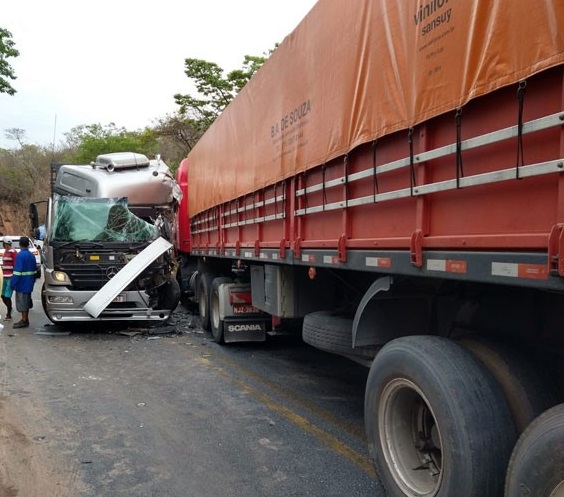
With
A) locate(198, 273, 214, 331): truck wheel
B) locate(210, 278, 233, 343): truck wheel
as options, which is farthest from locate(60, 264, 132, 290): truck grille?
locate(210, 278, 233, 343): truck wheel

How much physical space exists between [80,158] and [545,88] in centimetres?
3969

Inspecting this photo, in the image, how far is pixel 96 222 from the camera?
31.8 feet

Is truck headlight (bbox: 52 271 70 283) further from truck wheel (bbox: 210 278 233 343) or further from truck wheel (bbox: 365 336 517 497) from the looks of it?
truck wheel (bbox: 365 336 517 497)

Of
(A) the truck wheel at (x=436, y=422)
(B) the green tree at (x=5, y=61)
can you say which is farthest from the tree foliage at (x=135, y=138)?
(A) the truck wheel at (x=436, y=422)

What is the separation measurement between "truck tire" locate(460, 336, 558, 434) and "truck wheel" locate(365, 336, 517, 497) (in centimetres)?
5

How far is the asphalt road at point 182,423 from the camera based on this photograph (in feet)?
12.1

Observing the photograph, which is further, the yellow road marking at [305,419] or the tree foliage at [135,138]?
the tree foliage at [135,138]

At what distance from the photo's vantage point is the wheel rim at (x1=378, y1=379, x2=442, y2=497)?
301cm

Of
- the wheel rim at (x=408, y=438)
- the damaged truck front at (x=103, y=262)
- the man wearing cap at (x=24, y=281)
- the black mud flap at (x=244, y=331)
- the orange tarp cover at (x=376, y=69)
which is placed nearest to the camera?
the orange tarp cover at (x=376, y=69)

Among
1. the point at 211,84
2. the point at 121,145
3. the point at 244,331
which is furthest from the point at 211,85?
the point at 244,331

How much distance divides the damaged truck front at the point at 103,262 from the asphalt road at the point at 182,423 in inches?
43.3

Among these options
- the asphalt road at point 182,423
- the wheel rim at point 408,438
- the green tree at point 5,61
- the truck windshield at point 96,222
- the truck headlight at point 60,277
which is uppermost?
the green tree at point 5,61

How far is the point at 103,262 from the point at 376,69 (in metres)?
7.17

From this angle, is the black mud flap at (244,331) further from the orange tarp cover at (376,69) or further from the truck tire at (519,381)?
the truck tire at (519,381)
